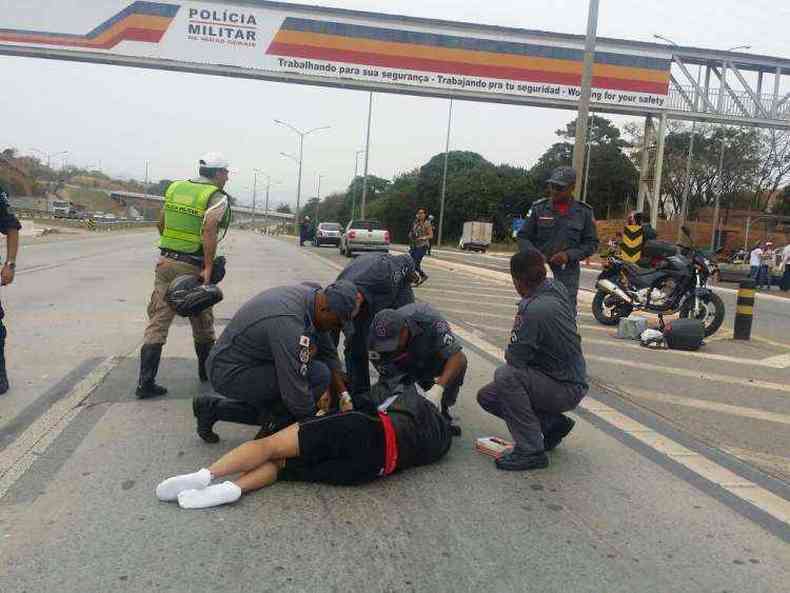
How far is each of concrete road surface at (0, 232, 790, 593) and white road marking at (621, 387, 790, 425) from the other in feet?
0.10

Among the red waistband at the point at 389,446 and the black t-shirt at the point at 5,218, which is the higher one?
the black t-shirt at the point at 5,218

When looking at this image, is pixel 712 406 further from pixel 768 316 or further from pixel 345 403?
pixel 768 316

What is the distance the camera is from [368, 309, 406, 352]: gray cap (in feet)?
15.6

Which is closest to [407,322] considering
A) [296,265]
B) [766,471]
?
[766,471]

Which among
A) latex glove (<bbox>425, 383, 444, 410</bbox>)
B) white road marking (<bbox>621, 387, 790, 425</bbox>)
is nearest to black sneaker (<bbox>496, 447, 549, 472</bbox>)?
latex glove (<bbox>425, 383, 444, 410</bbox>)

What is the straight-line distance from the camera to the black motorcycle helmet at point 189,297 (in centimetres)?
506

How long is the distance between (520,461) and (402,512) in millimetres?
1000

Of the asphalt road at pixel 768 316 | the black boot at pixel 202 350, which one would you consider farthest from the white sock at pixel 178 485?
the asphalt road at pixel 768 316

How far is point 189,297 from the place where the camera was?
16.6 ft

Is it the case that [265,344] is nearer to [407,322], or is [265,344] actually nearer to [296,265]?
[407,322]

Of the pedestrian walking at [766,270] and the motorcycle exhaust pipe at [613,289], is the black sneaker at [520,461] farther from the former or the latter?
the pedestrian walking at [766,270]

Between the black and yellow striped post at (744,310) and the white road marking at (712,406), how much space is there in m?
4.29

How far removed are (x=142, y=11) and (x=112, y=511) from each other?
2275cm

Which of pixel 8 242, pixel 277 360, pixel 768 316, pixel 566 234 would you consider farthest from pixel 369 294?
pixel 768 316
